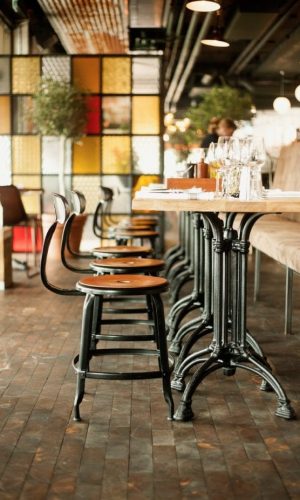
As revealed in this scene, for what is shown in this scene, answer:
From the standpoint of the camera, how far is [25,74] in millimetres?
9008

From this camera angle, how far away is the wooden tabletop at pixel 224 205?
2.84m

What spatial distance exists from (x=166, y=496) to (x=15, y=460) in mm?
580

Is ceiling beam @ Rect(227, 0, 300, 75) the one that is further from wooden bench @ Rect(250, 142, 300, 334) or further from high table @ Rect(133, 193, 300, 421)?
high table @ Rect(133, 193, 300, 421)

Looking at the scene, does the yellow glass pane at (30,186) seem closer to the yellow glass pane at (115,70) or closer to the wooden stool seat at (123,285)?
the yellow glass pane at (115,70)

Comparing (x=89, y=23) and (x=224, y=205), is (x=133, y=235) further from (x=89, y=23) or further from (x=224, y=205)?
(x=89, y=23)

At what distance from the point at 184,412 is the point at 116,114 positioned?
654 cm

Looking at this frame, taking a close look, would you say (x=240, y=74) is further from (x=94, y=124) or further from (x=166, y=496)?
(x=166, y=496)

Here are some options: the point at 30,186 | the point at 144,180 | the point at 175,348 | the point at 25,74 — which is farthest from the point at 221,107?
the point at 175,348

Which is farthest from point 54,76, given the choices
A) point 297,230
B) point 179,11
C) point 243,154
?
point 243,154

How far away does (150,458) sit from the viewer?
254 cm

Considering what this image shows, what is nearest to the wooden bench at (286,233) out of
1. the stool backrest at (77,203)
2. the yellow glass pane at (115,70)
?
the stool backrest at (77,203)

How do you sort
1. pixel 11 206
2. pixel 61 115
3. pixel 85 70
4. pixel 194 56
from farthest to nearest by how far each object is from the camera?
pixel 194 56 < pixel 85 70 < pixel 61 115 < pixel 11 206

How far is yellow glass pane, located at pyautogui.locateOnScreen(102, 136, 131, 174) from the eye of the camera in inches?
358

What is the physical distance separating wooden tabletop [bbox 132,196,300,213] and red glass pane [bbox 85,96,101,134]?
6.30 metres
